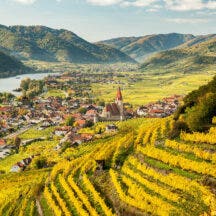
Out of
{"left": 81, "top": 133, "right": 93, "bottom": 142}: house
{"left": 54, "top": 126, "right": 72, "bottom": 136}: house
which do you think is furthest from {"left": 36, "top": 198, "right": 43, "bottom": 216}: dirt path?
{"left": 54, "top": 126, "right": 72, "bottom": 136}: house

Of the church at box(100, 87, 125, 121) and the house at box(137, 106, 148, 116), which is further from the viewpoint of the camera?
the house at box(137, 106, 148, 116)

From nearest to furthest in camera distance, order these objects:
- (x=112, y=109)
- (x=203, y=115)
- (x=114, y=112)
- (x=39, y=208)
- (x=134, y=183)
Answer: (x=134, y=183) → (x=39, y=208) → (x=203, y=115) → (x=114, y=112) → (x=112, y=109)

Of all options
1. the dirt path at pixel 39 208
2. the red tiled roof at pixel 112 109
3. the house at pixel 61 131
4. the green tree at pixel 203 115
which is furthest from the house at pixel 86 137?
the dirt path at pixel 39 208

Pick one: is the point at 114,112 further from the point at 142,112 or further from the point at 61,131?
the point at 61,131

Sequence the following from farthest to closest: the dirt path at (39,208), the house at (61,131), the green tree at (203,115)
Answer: the house at (61,131) < the green tree at (203,115) < the dirt path at (39,208)

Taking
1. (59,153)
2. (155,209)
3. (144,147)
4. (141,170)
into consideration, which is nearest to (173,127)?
(144,147)

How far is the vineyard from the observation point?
1702 inches

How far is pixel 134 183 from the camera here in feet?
165

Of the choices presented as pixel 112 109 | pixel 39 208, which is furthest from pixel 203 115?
pixel 112 109

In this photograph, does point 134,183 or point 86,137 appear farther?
point 86,137

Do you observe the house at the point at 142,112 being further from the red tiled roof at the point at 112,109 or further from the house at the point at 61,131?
the house at the point at 61,131

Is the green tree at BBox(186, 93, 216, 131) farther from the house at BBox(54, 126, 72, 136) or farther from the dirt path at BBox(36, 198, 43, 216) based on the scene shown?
the house at BBox(54, 126, 72, 136)

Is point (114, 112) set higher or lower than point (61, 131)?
higher

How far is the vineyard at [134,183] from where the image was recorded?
43.2m
